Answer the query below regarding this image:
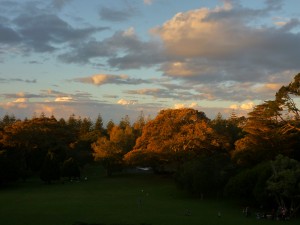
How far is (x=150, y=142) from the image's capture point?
198 feet

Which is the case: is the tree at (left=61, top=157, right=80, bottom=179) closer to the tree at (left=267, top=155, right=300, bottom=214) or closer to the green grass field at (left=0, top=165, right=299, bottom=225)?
the green grass field at (left=0, top=165, right=299, bottom=225)

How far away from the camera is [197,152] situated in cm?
5831

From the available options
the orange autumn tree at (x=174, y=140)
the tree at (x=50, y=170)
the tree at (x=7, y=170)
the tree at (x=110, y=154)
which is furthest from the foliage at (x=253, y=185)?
the tree at (x=7, y=170)

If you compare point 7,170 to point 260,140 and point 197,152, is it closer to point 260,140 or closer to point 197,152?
point 197,152

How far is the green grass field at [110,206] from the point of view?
33.2 metres

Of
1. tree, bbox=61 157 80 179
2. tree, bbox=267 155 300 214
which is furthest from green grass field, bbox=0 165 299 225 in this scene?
tree, bbox=61 157 80 179

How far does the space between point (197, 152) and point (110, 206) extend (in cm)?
2161

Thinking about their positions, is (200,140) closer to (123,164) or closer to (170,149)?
(170,149)

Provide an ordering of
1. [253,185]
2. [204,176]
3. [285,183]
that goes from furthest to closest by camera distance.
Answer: [204,176], [253,185], [285,183]

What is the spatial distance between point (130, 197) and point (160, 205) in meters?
6.19

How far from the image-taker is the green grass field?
33188 millimetres

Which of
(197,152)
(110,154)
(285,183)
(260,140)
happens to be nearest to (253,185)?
(285,183)

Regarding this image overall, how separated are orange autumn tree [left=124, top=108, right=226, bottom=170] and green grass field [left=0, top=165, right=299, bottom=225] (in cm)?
383

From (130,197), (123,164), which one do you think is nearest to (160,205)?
(130,197)
